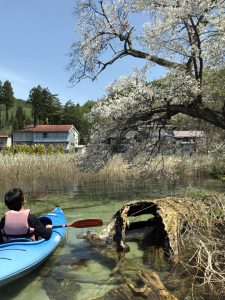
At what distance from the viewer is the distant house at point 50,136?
216 feet

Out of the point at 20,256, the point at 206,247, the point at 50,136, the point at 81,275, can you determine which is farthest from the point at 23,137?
the point at 206,247

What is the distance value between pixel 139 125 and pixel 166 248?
5845 mm

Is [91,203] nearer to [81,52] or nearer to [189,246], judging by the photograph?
[81,52]

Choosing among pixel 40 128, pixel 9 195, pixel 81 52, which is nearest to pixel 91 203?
pixel 81 52

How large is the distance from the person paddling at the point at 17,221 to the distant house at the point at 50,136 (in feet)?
196

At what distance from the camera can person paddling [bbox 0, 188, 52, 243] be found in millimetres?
5789

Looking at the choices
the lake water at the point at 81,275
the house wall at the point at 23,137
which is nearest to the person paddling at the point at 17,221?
the lake water at the point at 81,275

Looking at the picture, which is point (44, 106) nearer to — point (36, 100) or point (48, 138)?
point (36, 100)

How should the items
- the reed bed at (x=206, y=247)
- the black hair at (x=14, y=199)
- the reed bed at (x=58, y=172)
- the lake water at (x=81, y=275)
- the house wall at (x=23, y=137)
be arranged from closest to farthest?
the reed bed at (x=206, y=247), the lake water at (x=81, y=275), the black hair at (x=14, y=199), the reed bed at (x=58, y=172), the house wall at (x=23, y=137)

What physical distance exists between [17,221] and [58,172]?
1382cm

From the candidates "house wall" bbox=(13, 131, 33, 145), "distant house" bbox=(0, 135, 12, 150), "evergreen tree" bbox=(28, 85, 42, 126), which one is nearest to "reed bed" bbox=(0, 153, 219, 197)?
"house wall" bbox=(13, 131, 33, 145)

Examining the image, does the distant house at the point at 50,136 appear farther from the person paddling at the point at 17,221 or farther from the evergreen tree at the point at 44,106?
the person paddling at the point at 17,221

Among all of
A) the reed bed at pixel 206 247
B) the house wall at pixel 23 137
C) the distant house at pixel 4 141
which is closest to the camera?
the reed bed at pixel 206 247

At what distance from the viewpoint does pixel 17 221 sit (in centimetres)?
584
